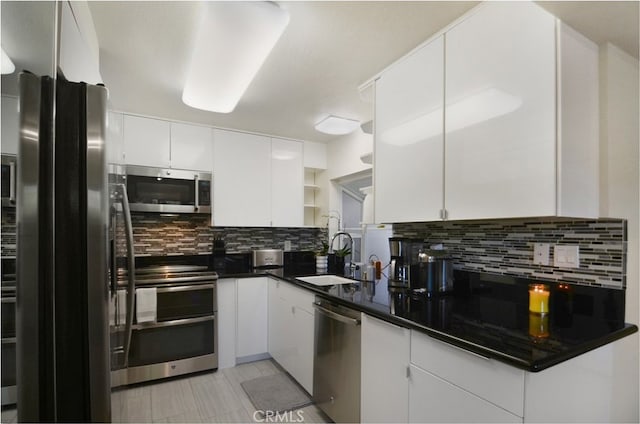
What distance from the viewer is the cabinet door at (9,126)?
596mm

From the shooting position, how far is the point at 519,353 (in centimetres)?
110

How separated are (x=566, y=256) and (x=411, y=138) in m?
0.96

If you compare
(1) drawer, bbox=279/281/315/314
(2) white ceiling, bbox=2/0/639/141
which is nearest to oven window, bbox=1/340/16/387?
(2) white ceiling, bbox=2/0/639/141

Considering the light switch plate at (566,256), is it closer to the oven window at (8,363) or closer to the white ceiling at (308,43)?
the white ceiling at (308,43)

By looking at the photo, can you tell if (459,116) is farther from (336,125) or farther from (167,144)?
(167,144)

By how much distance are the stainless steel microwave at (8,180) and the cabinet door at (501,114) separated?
1569mm

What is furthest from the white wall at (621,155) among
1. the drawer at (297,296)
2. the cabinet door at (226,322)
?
the cabinet door at (226,322)

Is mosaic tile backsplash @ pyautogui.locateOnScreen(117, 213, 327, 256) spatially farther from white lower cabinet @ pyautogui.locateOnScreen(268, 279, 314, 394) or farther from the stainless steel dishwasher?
the stainless steel dishwasher

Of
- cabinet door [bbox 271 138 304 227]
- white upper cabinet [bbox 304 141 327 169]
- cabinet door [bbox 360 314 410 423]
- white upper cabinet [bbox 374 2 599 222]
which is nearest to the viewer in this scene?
white upper cabinet [bbox 374 2 599 222]

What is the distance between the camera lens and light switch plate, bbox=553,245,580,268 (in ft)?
5.09

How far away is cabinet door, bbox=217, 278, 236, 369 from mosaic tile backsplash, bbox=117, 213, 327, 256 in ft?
2.12

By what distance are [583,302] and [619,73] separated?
1034mm

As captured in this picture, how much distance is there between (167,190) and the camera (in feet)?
10.0

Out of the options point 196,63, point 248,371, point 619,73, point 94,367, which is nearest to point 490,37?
point 619,73
